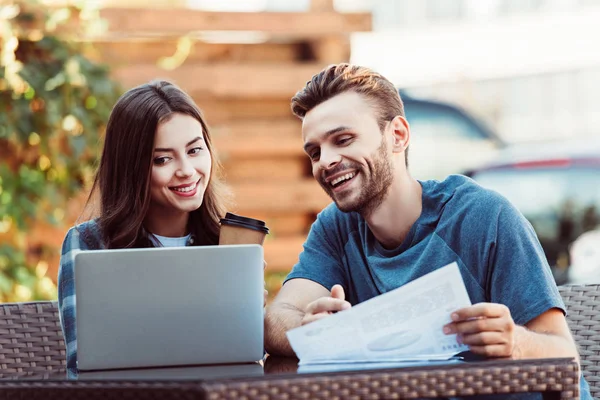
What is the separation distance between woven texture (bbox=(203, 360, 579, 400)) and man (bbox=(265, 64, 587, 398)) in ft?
1.10

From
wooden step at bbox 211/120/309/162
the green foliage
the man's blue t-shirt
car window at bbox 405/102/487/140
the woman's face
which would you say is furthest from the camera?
car window at bbox 405/102/487/140

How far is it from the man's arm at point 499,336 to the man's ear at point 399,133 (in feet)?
2.15

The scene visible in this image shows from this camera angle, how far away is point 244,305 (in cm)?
156

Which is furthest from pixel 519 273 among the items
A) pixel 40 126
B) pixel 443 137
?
pixel 443 137

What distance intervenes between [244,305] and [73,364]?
58cm

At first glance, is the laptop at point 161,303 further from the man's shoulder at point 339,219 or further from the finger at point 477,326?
the man's shoulder at point 339,219

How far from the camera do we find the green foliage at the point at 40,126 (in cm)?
360

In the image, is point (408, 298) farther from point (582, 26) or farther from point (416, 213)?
point (582, 26)

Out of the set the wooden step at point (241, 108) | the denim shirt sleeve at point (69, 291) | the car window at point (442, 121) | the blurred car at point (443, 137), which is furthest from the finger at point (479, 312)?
the car window at point (442, 121)

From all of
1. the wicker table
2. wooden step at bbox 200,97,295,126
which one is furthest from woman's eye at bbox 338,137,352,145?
wooden step at bbox 200,97,295,126

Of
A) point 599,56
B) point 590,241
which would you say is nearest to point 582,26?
point 599,56

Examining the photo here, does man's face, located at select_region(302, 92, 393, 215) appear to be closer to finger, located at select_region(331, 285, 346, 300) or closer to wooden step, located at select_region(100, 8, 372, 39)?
finger, located at select_region(331, 285, 346, 300)

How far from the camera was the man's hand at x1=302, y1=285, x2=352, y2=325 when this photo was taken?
1633 mm

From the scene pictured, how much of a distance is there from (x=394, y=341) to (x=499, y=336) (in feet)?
0.60
